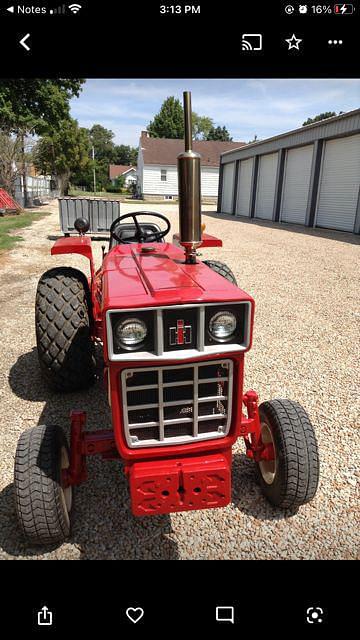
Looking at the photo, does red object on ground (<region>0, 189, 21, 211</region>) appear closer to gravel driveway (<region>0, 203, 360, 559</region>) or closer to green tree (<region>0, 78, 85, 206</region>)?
green tree (<region>0, 78, 85, 206</region>)

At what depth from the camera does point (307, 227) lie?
683 inches

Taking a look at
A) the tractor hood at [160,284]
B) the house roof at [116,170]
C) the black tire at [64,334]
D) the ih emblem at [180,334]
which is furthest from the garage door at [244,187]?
the house roof at [116,170]

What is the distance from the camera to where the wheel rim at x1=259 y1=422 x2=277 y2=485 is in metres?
2.50

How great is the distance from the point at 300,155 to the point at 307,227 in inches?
120

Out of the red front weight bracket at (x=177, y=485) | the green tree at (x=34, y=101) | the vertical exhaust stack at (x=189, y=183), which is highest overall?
the green tree at (x=34, y=101)

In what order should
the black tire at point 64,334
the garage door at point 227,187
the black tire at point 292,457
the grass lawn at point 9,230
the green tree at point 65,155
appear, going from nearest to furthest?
1. the black tire at point 292,457
2. the black tire at point 64,334
3. the grass lawn at point 9,230
4. the garage door at point 227,187
5. the green tree at point 65,155

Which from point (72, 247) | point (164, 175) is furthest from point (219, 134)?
point (72, 247)

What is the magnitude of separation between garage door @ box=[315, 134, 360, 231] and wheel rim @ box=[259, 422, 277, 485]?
13883mm

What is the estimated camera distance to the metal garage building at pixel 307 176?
48.9 feet

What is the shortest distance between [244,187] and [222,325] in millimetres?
22456

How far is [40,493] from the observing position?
6.77 feet

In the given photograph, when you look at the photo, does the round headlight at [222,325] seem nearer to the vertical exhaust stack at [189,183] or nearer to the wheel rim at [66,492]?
the vertical exhaust stack at [189,183]

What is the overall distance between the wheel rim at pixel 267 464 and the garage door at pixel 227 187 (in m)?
23.2
